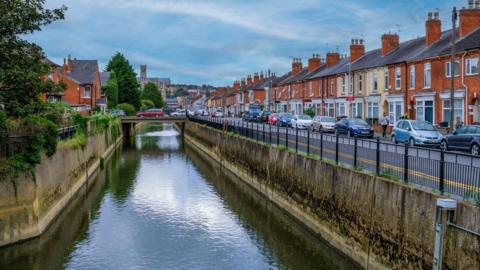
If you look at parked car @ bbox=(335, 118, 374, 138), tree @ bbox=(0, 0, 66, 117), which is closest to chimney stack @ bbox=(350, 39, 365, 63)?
parked car @ bbox=(335, 118, 374, 138)

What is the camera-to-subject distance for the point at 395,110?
159ft

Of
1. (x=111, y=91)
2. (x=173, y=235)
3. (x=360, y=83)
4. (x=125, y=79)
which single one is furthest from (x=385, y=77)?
(x=125, y=79)

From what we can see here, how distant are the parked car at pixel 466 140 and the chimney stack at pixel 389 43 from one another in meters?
28.9

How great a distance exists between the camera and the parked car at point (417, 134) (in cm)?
2964

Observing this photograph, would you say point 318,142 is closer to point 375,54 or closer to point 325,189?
point 325,189

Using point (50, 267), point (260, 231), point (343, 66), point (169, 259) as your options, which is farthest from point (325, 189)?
point (343, 66)

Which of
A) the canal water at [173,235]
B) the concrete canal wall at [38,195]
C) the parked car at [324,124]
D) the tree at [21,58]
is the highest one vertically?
the tree at [21,58]

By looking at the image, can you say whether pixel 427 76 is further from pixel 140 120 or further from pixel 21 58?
pixel 140 120

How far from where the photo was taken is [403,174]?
1425 cm

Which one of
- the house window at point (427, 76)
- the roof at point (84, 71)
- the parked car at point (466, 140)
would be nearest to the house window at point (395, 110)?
the house window at point (427, 76)

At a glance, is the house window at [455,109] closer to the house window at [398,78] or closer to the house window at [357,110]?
the house window at [398,78]

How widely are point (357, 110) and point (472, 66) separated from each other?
2063cm

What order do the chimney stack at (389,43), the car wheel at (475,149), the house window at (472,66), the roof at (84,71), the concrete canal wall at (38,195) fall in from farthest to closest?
the roof at (84,71) → the chimney stack at (389,43) → the house window at (472,66) → the car wheel at (475,149) → the concrete canal wall at (38,195)

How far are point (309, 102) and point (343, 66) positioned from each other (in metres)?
9.42
